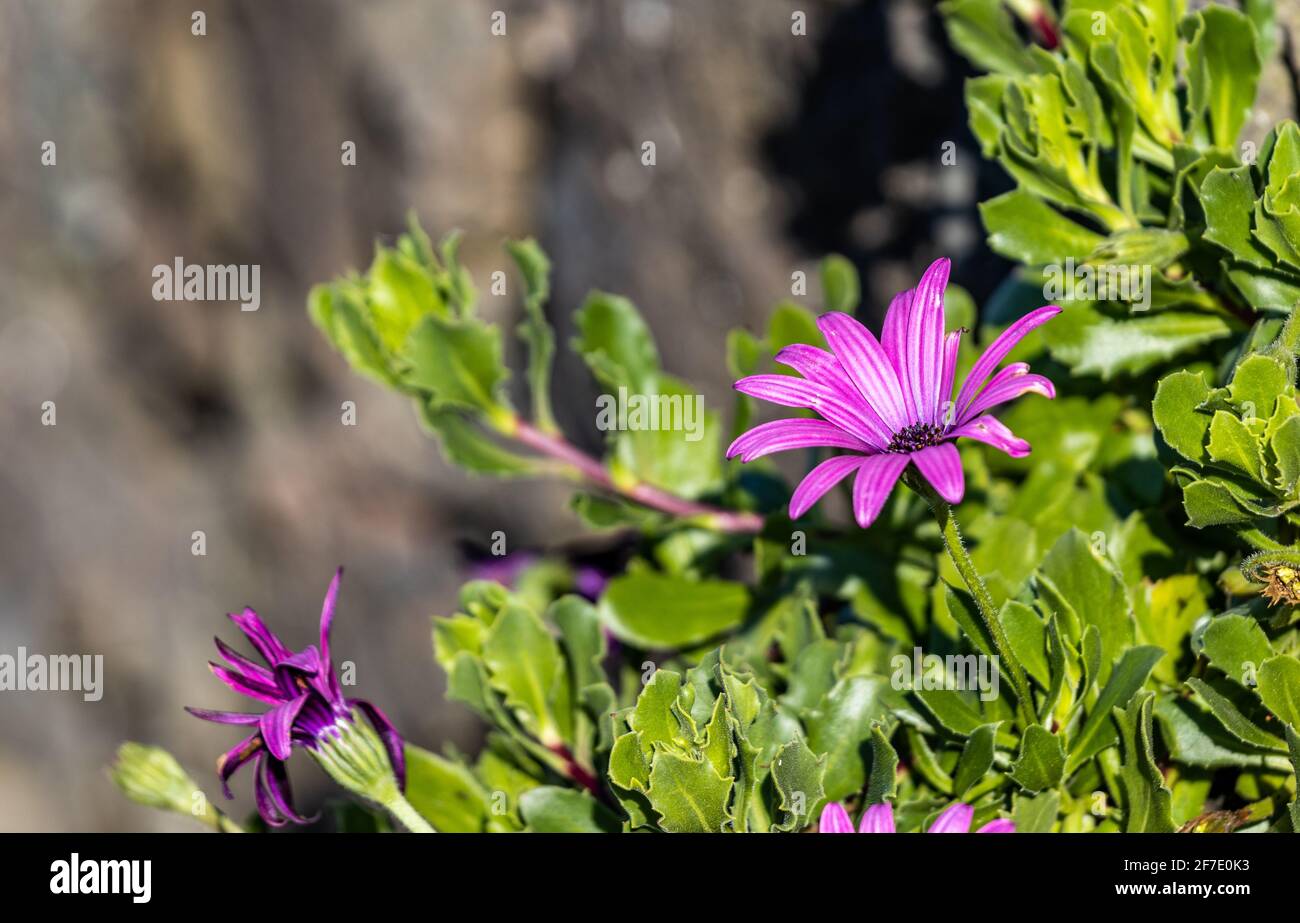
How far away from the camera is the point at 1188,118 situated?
1296 mm

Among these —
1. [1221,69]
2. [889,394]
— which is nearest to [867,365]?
[889,394]

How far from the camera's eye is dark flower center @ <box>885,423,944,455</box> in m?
0.99

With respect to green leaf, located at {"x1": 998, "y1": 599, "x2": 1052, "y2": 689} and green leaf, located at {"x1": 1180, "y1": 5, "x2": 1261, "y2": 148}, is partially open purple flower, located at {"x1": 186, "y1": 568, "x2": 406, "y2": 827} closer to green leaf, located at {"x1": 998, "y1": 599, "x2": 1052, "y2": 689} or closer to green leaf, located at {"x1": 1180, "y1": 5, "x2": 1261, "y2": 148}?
green leaf, located at {"x1": 998, "y1": 599, "x2": 1052, "y2": 689}

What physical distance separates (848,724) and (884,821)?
0.13 m

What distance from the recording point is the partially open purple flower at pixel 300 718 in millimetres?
1103

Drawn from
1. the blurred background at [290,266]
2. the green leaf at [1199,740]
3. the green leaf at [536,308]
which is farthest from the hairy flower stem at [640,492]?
the blurred background at [290,266]

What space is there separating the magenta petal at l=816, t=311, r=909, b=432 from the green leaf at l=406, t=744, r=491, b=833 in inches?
23.5

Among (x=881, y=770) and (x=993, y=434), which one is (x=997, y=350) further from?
(x=881, y=770)

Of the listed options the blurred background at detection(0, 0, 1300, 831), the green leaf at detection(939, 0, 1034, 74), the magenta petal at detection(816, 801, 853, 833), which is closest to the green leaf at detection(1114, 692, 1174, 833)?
the magenta petal at detection(816, 801, 853, 833)

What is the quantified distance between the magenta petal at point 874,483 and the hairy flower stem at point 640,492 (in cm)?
55

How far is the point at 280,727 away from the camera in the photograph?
3.49 ft

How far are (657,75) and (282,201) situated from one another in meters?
1.36

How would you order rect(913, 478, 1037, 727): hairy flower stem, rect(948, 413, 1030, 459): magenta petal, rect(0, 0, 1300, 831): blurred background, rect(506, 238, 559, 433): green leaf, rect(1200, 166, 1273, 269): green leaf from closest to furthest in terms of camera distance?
rect(948, 413, 1030, 459): magenta petal < rect(913, 478, 1037, 727): hairy flower stem < rect(1200, 166, 1273, 269): green leaf < rect(506, 238, 559, 433): green leaf < rect(0, 0, 1300, 831): blurred background

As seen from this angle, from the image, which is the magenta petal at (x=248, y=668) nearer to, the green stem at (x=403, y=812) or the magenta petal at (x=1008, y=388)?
the green stem at (x=403, y=812)
